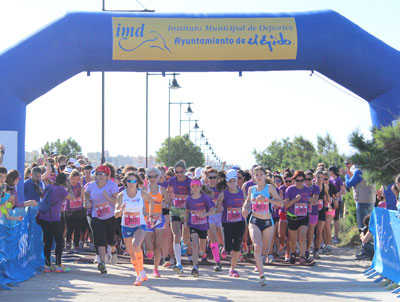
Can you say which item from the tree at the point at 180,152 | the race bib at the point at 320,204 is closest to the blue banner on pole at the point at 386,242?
the race bib at the point at 320,204

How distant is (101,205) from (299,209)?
164 inches

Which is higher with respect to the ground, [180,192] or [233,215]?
[180,192]

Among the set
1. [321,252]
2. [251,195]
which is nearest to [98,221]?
[251,195]

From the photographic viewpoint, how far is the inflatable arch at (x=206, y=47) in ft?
39.3

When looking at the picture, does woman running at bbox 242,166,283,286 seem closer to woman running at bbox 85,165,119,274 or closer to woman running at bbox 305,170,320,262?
woman running at bbox 85,165,119,274

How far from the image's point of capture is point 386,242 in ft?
32.0

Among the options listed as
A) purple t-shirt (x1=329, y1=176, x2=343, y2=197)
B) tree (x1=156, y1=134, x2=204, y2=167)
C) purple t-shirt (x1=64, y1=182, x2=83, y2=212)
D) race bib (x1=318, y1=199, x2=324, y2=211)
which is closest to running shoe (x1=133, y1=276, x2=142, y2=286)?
purple t-shirt (x1=64, y1=182, x2=83, y2=212)

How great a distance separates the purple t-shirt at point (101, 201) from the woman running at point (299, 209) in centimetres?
375

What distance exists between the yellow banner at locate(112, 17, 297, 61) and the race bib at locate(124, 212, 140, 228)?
405 centimetres

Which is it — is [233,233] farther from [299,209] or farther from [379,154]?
[379,154]

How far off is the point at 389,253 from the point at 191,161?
61856 mm

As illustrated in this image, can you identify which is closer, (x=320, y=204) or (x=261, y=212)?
(x=261, y=212)

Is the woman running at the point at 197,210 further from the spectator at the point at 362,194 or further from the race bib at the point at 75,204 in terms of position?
the spectator at the point at 362,194

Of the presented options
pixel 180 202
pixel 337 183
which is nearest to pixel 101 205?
pixel 180 202
